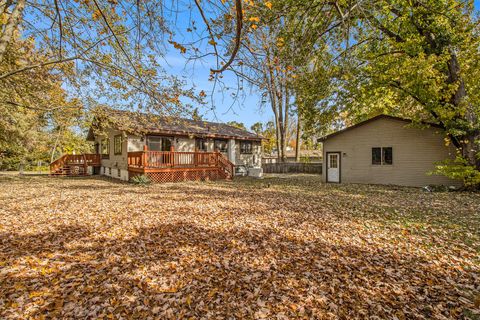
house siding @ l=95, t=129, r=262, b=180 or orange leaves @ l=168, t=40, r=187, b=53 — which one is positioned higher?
orange leaves @ l=168, t=40, r=187, b=53

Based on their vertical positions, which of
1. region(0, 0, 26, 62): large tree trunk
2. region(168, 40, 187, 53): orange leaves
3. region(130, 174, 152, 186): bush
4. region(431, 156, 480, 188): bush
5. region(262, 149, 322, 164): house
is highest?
region(0, 0, 26, 62): large tree trunk

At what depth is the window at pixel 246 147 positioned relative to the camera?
19.7m

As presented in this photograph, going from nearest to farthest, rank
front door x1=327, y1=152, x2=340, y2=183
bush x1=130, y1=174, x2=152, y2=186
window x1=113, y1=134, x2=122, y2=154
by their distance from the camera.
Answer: bush x1=130, y1=174, x2=152, y2=186 → front door x1=327, y1=152, x2=340, y2=183 → window x1=113, y1=134, x2=122, y2=154

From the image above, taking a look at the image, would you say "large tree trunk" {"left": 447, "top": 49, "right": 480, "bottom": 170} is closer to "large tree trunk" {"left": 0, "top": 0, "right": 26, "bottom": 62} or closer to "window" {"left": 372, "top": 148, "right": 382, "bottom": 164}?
"window" {"left": 372, "top": 148, "right": 382, "bottom": 164}

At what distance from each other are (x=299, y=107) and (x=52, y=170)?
19.2 m

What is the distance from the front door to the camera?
15.2 meters

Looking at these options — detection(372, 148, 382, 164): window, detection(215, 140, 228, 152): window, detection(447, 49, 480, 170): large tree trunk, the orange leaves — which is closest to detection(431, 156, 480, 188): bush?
detection(447, 49, 480, 170): large tree trunk

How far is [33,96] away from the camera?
24.1 feet

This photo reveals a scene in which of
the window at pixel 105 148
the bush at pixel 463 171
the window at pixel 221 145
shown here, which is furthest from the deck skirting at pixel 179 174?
the bush at pixel 463 171

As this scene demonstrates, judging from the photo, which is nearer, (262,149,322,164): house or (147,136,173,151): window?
(147,136,173,151): window

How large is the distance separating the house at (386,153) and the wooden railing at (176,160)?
267 inches

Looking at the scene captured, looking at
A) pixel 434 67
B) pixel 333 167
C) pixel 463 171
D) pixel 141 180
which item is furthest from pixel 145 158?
pixel 463 171

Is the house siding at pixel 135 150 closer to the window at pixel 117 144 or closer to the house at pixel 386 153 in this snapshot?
the window at pixel 117 144

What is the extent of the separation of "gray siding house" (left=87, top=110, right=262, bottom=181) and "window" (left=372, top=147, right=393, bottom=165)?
780 cm
